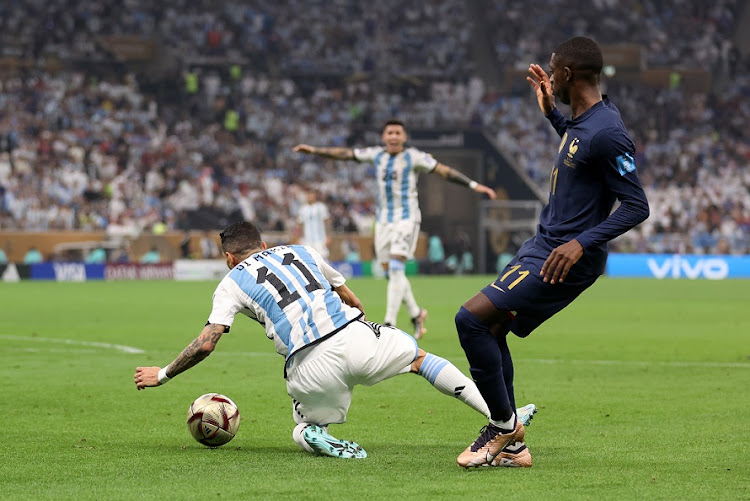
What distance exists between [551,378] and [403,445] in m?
4.30

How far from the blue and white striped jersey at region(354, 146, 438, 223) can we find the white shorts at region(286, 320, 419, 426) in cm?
874

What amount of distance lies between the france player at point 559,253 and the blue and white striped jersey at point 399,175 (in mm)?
9123

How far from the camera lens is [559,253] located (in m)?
6.25

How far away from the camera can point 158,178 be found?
39344 mm

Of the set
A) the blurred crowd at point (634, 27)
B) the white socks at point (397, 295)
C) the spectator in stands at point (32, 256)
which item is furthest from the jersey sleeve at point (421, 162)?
the blurred crowd at point (634, 27)

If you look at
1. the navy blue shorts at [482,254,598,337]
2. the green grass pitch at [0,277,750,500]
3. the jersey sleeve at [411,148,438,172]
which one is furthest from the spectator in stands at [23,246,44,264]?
the navy blue shorts at [482,254,598,337]

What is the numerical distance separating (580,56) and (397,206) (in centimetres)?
964

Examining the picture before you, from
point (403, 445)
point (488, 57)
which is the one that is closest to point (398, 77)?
point (488, 57)

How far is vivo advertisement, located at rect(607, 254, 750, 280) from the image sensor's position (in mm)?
38500

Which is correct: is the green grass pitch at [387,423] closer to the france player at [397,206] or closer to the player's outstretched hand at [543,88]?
the france player at [397,206]

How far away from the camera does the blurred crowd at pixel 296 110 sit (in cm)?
3891

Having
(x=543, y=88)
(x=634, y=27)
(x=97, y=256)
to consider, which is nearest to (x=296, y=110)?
(x=97, y=256)

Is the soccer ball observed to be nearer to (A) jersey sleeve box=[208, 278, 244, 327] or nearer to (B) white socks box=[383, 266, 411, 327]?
(A) jersey sleeve box=[208, 278, 244, 327]

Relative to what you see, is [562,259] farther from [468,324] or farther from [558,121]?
[558,121]
